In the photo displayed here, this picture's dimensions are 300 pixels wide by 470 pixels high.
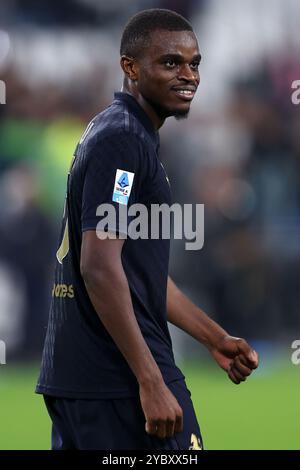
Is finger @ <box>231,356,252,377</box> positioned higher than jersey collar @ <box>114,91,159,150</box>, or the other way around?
jersey collar @ <box>114,91,159,150</box>

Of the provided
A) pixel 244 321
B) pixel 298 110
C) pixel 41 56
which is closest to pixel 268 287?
pixel 244 321

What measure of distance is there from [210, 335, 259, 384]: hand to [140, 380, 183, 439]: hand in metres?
0.69

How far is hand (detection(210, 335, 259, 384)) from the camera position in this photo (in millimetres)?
4070

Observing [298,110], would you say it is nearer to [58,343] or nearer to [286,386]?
[286,386]

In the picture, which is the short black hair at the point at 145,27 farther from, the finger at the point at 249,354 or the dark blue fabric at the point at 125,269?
the finger at the point at 249,354

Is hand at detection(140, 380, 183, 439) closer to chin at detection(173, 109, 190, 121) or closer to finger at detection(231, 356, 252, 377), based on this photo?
finger at detection(231, 356, 252, 377)

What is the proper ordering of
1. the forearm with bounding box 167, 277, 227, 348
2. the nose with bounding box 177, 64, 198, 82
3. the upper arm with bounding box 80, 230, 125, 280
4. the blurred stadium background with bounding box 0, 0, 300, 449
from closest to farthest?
the upper arm with bounding box 80, 230, 125, 280 → the nose with bounding box 177, 64, 198, 82 → the forearm with bounding box 167, 277, 227, 348 → the blurred stadium background with bounding box 0, 0, 300, 449

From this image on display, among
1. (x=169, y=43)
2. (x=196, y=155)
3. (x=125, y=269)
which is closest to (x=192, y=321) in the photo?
(x=125, y=269)

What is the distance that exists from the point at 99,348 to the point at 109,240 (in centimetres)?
39

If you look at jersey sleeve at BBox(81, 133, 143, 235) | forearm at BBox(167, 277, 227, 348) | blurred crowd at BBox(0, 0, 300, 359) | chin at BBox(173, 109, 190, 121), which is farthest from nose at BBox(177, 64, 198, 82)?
blurred crowd at BBox(0, 0, 300, 359)

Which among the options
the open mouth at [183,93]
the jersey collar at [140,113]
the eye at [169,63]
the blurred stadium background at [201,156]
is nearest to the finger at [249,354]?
the jersey collar at [140,113]

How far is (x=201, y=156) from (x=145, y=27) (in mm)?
7472

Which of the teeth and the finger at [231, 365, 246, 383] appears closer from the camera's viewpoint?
the teeth

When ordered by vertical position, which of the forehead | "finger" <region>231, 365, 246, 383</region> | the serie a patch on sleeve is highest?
the forehead
